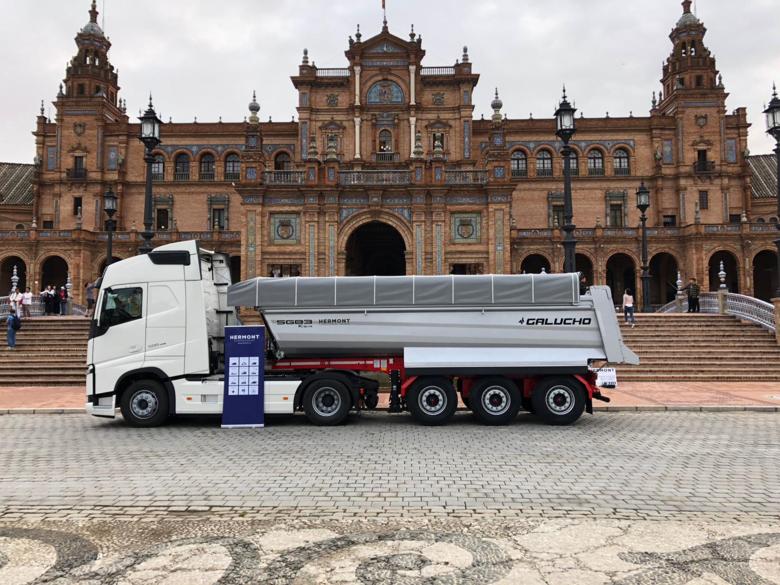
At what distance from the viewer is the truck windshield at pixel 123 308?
11094 millimetres

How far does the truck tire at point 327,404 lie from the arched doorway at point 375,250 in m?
19.0

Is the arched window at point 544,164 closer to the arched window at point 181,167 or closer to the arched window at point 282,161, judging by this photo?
the arched window at point 282,161

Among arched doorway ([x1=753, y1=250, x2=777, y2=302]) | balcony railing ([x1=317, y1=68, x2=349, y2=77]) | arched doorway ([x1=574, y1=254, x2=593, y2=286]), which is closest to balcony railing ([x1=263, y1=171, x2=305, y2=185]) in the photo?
balcony railing ([x1=317, y1=68, x2=349, y2=77])

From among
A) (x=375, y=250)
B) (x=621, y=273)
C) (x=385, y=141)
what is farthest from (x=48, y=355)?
(x=621, y=273)

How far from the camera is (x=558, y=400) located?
11016 mm

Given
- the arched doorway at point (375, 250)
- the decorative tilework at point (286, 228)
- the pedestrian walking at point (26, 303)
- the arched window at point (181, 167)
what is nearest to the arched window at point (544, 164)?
the arched doorway at point (375, 250)

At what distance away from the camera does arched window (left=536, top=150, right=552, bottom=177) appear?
4959cm

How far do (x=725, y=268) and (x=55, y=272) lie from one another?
2193 inches

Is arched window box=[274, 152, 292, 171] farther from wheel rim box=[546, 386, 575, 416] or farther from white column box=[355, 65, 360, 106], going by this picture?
wheel rim box=[546, 386, 575, 416]

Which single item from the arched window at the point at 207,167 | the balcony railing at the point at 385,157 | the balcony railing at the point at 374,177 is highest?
the arched window at the point at 207,167

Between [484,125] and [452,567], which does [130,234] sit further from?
[452,567]

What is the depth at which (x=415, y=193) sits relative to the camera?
96.3 feet

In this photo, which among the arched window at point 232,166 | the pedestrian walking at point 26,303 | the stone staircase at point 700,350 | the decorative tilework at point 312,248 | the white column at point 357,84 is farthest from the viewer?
the arched window at point 232,166

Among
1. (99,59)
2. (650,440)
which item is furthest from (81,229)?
(650,440)
